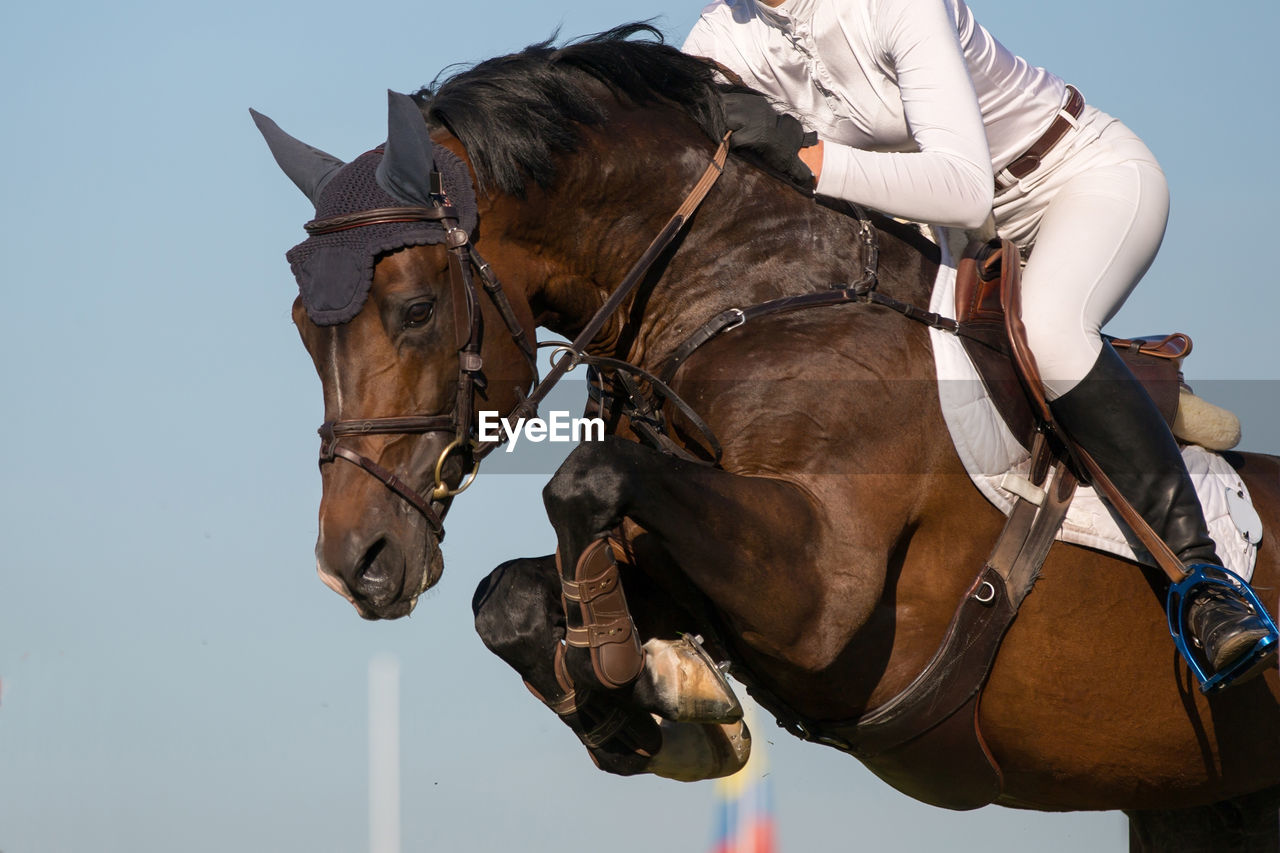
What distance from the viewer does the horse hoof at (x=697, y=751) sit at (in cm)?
409

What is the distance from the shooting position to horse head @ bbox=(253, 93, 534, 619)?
3.54 meters

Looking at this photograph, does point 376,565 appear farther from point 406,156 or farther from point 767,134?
point 767,134

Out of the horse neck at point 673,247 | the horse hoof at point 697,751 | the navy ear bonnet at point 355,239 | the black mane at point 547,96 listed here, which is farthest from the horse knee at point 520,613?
the black mane at point 547,96

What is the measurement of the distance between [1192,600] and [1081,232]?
3.57ft

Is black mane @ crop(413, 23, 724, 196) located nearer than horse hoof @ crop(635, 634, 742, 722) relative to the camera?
No

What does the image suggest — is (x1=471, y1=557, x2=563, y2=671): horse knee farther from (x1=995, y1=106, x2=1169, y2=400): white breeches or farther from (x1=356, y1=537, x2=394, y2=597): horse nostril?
(x1=995, y1=106, x2=1169, y2=400): white breeches

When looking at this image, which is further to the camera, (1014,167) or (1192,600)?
(1014,167)

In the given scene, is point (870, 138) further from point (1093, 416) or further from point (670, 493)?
point (670, 493)

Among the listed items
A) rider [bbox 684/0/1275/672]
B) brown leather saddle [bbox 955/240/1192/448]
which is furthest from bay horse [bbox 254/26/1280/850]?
rider [bbox 684/0/1275/672]

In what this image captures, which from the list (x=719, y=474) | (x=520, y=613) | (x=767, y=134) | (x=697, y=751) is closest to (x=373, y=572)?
(x=520, y=613)

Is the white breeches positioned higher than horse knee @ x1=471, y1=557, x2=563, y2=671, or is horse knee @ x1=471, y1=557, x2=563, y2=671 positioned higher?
the white breeches

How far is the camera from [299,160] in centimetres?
408

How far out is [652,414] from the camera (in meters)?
3.99

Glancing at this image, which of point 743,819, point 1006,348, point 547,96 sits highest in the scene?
point 547,96
